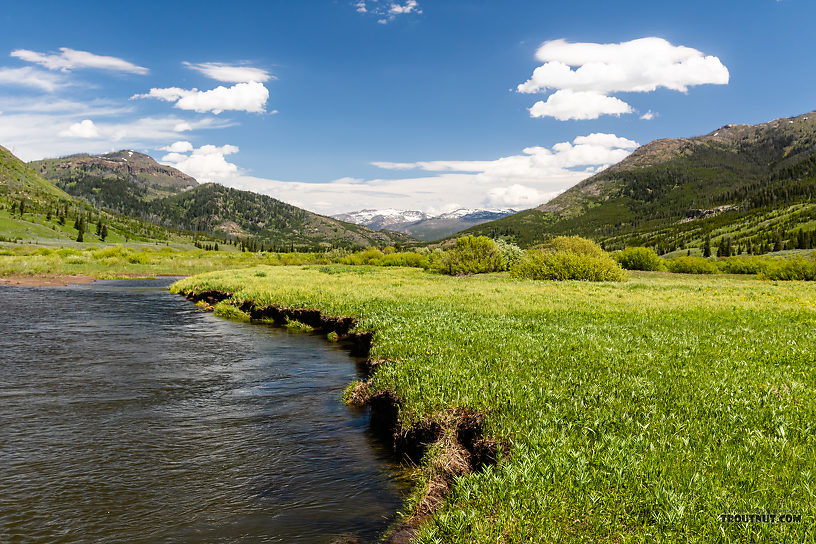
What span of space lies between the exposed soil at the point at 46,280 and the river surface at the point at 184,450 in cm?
4346

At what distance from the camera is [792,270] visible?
181 ft

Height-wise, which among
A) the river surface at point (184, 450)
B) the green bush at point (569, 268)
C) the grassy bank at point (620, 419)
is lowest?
the river surface at point (184, 450)

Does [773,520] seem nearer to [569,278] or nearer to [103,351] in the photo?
[103,351]

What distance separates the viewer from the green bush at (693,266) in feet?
235

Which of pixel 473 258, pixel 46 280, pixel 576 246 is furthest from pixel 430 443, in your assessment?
pixel 46 280

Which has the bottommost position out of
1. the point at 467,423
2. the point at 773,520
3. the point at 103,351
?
the point at 103,351

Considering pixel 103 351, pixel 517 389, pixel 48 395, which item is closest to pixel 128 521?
pixel 517 389

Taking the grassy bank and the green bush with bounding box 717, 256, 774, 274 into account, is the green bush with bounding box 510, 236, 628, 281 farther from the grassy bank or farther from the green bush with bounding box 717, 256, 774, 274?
the green bush with bounding box 717, 256, 774, 274

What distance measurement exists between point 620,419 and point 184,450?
8.76 meters

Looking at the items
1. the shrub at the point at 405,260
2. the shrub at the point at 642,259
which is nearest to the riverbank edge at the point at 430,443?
the shrub at the point at 642,259

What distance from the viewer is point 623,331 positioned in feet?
50.5

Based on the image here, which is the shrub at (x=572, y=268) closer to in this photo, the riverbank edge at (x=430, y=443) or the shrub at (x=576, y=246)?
the shrub at (x=576, y=246)

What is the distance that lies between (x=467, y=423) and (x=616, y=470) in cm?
316

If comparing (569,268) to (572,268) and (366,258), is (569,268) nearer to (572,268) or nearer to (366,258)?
(572,268)
